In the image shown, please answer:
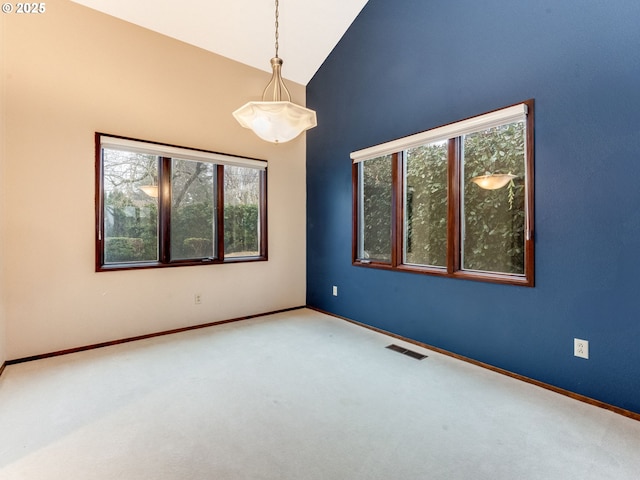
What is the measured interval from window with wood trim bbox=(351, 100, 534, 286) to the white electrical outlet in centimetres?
47

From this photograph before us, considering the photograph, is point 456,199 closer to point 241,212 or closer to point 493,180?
point 493,180

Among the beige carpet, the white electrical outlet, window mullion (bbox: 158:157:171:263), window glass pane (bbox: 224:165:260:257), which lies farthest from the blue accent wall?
window mullion (bbox: 158:157:171:263)

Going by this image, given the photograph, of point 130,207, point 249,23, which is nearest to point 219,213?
point 130,207

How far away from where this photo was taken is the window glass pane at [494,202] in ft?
8.43

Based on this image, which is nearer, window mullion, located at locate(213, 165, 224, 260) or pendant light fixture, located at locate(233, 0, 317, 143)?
pendant light fixture, located at locate(233, 0, 317, 143)

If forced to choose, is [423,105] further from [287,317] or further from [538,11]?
[287,317]

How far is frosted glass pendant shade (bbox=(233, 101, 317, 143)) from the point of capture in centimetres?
217

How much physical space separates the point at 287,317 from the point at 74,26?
12.2 feet

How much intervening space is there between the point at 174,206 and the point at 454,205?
9.67ft

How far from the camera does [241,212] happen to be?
4195 millimetres

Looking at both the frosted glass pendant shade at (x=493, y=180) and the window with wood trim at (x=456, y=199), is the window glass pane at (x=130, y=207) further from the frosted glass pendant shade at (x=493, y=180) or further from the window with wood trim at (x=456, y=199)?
the frosted glass pendant shade at (x=493, y=180)
